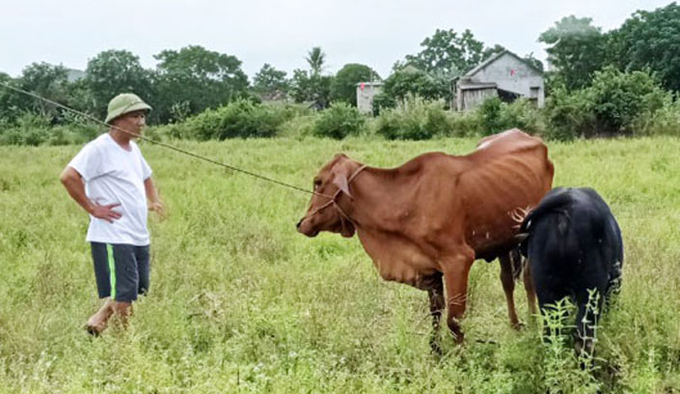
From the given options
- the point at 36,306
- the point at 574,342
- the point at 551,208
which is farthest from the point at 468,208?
the point at 36,306

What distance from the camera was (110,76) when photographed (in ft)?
127

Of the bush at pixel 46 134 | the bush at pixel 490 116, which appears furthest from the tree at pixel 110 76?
the bush at pixel 490 116

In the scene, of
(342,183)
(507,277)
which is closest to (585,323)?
(507,277)

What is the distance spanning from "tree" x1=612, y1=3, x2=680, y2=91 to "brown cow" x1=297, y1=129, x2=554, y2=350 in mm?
30407

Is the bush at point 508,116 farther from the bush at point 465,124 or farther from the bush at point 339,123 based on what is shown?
the bush at point 339,123

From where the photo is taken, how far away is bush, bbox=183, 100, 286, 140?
2466 cm

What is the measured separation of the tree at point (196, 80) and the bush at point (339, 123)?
11726 millimetres

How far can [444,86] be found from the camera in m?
42.7

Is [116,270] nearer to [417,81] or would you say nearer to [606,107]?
[606,107]

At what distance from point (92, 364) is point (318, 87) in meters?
50.7

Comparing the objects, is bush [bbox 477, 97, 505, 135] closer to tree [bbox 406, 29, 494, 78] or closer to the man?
the man

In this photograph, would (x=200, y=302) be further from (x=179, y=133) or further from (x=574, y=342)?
(x=179, y=133)

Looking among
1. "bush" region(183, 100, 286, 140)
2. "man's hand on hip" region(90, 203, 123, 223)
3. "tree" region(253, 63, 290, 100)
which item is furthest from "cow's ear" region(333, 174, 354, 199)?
"tree" region(253, 63, 290, 100)

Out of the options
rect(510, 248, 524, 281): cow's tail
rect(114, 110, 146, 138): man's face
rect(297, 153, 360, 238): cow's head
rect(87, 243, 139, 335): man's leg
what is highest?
rect(114, 110, 146, 138): man's face
